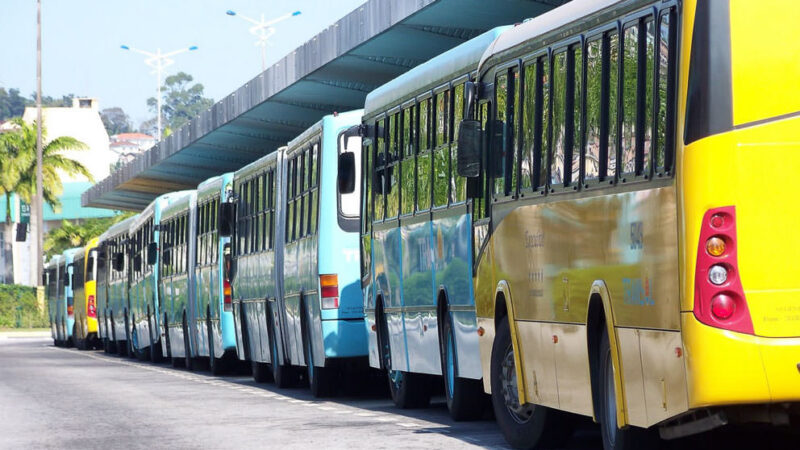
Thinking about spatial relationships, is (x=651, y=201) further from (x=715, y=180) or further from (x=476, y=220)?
(x=476, y=220)

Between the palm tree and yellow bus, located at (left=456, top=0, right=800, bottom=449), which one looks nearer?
yellow bus, located at (left=456, top=0, right=800, bottom=449)

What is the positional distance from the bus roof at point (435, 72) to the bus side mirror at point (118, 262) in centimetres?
2489

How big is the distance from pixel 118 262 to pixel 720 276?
35976mm

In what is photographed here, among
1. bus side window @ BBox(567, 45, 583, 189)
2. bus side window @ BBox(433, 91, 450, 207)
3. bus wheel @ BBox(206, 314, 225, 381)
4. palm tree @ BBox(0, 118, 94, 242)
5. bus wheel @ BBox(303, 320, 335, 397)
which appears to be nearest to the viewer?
bus side window @ BBox(567, 45, 583, 189)

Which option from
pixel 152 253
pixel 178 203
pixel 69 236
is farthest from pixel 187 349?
pixel 69 236

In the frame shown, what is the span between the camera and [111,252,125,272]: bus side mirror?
43.1 metres

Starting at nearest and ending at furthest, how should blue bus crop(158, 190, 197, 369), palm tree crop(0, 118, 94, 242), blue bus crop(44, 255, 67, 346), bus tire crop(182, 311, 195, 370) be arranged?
blue bus crop(158, 190, 197, 369) → bus tire crop(182, 311, 195, 370) → blue bus crop(44, 255, 67, 346) → palm tree crop(0, 118, 94, 242)

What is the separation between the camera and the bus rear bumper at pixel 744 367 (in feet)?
28.1

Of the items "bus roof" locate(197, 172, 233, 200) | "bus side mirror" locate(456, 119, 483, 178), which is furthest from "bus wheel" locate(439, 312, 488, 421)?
"bus roof" locate(197, 172, 233, 200)

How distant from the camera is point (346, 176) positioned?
1994 centimetres

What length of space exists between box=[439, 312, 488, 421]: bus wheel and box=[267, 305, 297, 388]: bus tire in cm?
829

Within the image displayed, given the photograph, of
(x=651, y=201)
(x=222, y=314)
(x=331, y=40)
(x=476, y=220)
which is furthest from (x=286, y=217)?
(x=651, y=201)

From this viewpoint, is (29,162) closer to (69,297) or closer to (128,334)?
(69,297)

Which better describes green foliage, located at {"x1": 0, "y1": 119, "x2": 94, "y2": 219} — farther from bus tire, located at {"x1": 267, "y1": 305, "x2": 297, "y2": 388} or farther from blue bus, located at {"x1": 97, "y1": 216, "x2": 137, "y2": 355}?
bus tire, located at {"x1": 267, "y1": 305, "x2": 297, "y2": 388}
